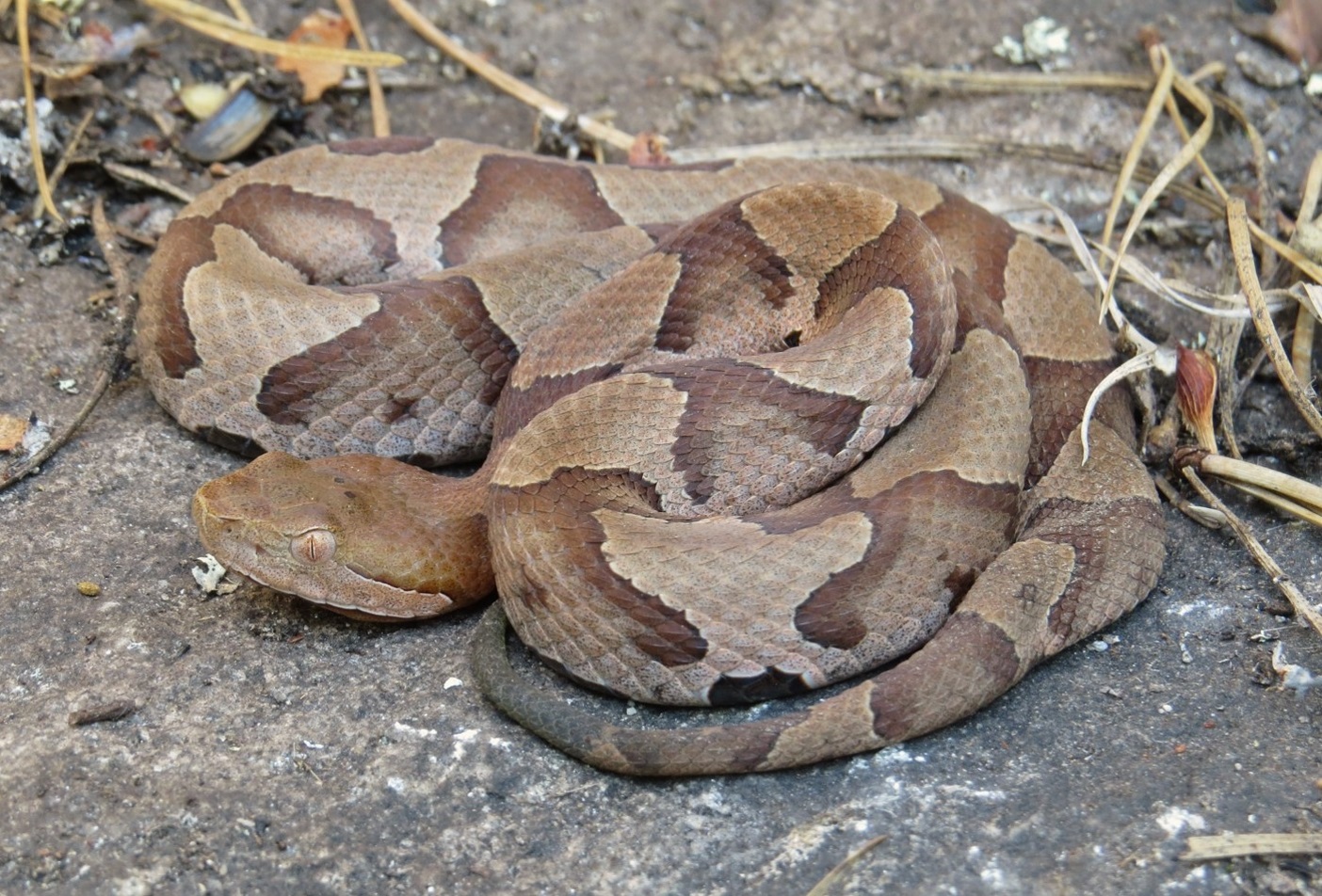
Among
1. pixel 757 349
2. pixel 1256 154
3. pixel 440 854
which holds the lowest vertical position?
pixel 440 854

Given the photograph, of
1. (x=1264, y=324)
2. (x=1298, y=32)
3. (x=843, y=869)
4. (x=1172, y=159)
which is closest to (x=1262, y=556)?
(x=1264, y=324)

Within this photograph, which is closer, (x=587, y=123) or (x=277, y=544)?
(x=277, y=544)

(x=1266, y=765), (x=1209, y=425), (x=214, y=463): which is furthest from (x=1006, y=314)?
(x=214, y=463)

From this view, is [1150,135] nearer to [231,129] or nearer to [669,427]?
[669,427]

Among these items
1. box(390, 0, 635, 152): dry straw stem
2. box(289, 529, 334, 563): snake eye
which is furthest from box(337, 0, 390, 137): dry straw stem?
box(289, 529, 334, 563): snake eye

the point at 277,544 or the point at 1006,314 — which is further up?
the point at 1006,314

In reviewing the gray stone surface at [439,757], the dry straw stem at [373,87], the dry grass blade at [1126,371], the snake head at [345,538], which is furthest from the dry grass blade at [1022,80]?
the snake head at [345,538]

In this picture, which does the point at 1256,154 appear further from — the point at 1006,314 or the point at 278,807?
the point at 278,807
